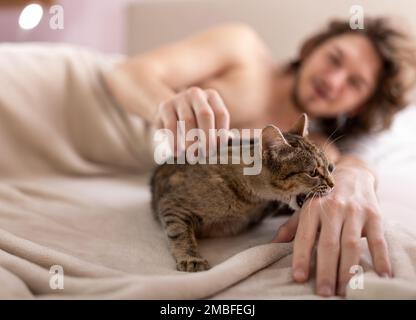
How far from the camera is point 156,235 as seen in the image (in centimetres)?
104

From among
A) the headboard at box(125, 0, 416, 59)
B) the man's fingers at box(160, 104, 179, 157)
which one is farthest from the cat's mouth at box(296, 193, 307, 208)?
the headboard at box(125, 0, 416, 59)

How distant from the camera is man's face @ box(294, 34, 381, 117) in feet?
5.12

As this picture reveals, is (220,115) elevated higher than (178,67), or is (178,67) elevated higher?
(178,67)

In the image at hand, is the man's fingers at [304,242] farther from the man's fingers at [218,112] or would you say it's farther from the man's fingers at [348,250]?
the man's fingers at [218,112]

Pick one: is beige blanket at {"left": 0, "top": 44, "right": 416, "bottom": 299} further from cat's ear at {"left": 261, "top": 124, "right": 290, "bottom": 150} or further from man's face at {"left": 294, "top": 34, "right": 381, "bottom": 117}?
man's face at {"left": 294, "top": 34, "right": 381, "bottom": 117}

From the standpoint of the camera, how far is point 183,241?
0.94m

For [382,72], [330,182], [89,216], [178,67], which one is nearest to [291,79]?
[382,72]

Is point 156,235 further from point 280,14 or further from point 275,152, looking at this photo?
point 280,14

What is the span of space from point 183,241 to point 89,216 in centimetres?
32

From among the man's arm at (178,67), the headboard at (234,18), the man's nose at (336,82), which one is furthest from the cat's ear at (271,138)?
the headboard at (234,18)

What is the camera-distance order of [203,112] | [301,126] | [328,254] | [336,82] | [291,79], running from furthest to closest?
[291,79]
[336,82]
[301,126]
[203,112]
[328,254]

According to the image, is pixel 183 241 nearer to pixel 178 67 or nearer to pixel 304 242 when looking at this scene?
pixel 304 242

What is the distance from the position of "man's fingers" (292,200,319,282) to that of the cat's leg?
18 centimetres

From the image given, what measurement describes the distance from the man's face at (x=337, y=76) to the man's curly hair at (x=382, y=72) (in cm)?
4
